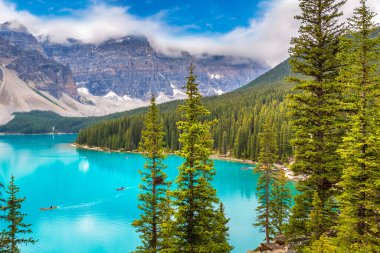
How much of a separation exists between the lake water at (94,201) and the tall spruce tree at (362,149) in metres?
25.4

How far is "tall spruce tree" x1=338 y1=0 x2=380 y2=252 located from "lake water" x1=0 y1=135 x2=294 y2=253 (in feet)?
83.5

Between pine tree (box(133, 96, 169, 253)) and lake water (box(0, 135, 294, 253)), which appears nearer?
pine tree (box(133, 96, 169, 253))

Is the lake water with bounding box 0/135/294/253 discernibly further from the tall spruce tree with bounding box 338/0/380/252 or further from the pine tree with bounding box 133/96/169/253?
the tall spruce tree with bounding box 338/0/380/252

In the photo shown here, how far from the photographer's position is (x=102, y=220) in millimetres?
53250

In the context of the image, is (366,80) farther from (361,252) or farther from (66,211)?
(66,211)

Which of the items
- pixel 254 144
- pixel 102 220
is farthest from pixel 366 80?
pixel 254 144

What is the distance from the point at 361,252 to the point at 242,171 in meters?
78.7

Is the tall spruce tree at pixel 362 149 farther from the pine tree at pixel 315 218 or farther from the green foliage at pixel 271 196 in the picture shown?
the green foliage at pixel 271 196

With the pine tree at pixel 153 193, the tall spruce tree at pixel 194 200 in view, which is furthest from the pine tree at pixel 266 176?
the tall spruce tree at pixel 194 200

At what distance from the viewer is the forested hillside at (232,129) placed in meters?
110

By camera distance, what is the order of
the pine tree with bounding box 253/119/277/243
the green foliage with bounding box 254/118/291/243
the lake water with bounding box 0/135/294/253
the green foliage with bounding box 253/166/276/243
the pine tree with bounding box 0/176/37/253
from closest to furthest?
the pine tree with bounding box 0/176/37/253 → the green foliage with bounding box 253/166/276/243 → the green foliage with bounding box 254/118/291/243 → the pine tree with bounding box 253/119/277/243 → the lake water with bounding box 0/135/294/253

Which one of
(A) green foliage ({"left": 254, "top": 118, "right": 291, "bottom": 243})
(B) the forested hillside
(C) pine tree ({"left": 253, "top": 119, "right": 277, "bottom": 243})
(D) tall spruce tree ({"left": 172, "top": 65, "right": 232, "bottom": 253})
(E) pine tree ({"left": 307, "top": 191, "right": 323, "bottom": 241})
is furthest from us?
(B) the forested hillside

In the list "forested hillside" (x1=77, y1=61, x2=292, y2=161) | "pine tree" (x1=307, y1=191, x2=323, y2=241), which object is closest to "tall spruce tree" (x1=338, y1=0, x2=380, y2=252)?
"pine tree" (x1=307, y1=191, x2=323, y2=241)

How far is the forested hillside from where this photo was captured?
362 feet
